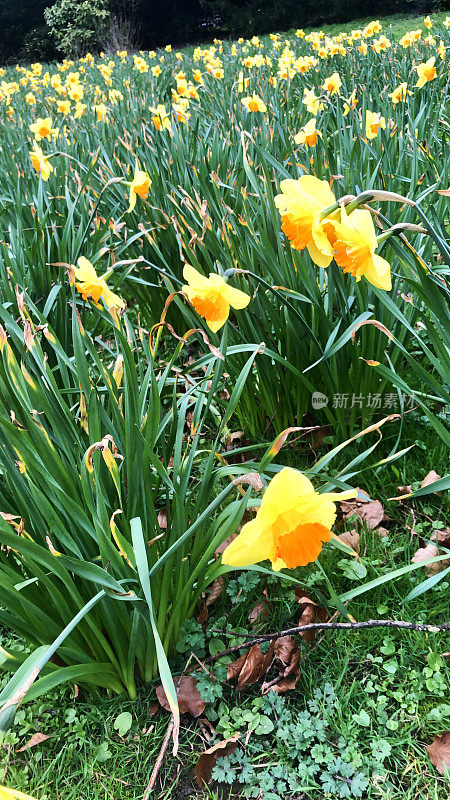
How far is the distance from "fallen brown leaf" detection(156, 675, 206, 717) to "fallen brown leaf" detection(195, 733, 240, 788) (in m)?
0.09

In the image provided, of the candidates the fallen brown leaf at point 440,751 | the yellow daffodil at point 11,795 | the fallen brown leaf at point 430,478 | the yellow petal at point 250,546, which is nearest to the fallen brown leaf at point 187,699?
the fallen brown leaf at point 440,751

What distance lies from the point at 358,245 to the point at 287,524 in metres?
0.52

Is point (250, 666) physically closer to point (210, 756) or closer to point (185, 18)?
point (210, 756)

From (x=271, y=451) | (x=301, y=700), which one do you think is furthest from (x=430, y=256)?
(x=301, y=700)

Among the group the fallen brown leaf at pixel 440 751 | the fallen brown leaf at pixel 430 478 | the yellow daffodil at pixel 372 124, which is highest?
the yellow daffodil at pixel 372 124

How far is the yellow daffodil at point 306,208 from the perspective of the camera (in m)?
1.05

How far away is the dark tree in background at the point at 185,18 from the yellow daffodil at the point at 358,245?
17.2m

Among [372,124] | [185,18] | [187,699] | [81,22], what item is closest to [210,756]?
[187,699]

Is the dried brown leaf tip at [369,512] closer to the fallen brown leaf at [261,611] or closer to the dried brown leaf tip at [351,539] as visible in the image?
the dried brown leaf tip at [351,539]

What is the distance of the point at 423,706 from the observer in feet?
3.81

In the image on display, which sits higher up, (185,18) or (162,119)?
(185,18)

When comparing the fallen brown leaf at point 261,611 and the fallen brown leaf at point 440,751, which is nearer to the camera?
the fallen brown leaf at point 440,751

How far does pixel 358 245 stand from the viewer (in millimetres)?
982

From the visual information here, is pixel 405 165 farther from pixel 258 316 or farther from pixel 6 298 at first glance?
pixel 6 298
